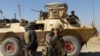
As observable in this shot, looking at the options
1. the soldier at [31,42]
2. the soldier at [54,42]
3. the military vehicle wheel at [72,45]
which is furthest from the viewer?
the military vehicle wheel at [72,45]

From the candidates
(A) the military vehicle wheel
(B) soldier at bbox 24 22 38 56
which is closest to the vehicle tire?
(A) the military vehicle wheel

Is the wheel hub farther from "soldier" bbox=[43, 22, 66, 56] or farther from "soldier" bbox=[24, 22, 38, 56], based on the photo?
"soldier" bbox=[43, 22, 66, 56]

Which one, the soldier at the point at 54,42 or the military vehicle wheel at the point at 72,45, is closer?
the soldier at the point at 54,42

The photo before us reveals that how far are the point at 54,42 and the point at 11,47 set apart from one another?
8370 millimetres

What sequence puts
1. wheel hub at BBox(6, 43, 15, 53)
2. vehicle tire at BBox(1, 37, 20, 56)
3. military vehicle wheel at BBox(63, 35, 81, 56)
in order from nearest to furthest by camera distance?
military vehicle wheel at BBox(63, 35, 81, 56) → vehicle tire at BBox(1, 37, 20, 56) → wheel hub at BBox(6, 43, 15, 53)

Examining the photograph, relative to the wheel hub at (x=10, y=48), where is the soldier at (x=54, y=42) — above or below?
above

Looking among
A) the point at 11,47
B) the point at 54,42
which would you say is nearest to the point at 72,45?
the point at 11,47

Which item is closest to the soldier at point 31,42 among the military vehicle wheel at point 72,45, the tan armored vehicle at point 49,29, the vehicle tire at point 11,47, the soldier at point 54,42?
the soldier at point 54,42

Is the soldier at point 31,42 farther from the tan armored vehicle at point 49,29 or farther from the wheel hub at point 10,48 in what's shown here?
the wheel hub at point 10,48

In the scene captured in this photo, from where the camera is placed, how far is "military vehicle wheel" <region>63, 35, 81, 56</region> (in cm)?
1379

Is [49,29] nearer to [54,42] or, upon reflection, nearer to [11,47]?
[11,47]

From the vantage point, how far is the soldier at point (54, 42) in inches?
250

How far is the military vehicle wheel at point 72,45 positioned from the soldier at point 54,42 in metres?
7.16

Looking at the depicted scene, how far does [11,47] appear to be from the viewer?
14547mm
